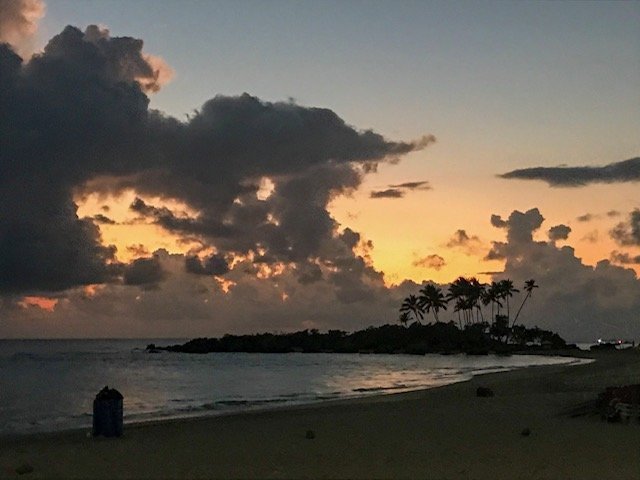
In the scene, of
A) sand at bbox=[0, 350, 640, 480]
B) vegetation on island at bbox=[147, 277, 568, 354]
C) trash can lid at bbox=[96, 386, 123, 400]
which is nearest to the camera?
sand at bbox=[0, 350, 640, 480]

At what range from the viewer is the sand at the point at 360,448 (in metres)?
11.2

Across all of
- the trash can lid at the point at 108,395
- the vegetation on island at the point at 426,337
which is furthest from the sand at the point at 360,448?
the vegetation on island at the point at 426,337

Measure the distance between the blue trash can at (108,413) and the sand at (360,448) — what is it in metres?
0.36

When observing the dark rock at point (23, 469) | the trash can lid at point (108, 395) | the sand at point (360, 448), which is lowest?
the sand at point (360, 448)

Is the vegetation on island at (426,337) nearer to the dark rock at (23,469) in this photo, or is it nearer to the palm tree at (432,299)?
the palm tree at (432,299)

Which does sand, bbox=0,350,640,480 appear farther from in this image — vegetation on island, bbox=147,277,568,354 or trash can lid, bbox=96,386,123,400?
vegetation on island, bbox=147,277,568,354

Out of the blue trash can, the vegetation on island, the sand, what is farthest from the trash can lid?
the vegetation on island

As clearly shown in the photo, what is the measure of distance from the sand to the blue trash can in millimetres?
360

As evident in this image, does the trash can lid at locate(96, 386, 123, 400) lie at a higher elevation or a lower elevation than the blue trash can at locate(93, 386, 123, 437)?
higher

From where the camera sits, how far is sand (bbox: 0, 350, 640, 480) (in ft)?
36.8

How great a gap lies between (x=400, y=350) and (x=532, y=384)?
7306 cm

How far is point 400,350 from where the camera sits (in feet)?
342

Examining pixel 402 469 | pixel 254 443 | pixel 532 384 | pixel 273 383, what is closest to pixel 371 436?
pixel 254 443

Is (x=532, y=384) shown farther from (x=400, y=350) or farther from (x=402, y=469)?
(x=400, y=350)
